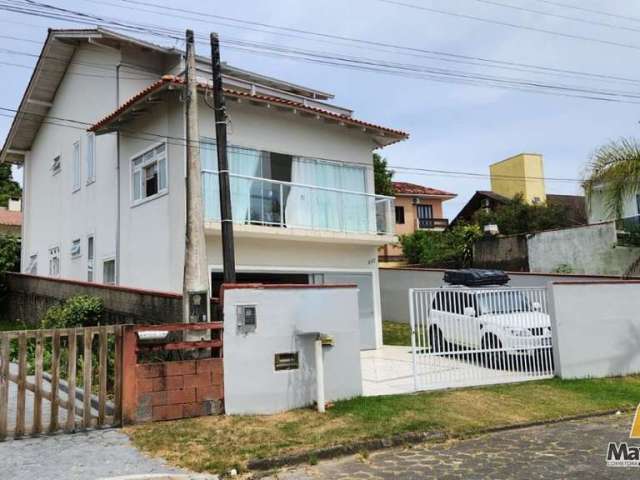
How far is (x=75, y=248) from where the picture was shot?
17.4 m

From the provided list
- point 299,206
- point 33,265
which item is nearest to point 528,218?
point 299,206

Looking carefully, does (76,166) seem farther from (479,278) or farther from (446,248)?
(446,248)

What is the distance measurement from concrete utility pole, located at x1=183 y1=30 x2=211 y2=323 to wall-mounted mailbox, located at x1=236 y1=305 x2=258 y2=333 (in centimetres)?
121

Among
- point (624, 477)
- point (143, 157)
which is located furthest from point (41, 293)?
point (624, 477)

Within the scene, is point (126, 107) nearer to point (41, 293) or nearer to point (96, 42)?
point (96, 42)

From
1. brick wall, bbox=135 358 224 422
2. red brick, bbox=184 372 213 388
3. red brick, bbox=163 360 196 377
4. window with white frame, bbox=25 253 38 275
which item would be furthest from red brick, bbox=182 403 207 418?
window with white frame, bbox=25 253 38 275

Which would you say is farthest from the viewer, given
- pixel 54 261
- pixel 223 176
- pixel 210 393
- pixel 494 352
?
pixel 54 261

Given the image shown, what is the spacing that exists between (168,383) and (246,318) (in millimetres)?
1365

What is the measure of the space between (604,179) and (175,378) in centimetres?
1064

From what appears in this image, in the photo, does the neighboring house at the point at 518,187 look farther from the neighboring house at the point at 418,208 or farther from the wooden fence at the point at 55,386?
the wooden fence at the point at 55,386

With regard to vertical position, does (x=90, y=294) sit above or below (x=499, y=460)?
above

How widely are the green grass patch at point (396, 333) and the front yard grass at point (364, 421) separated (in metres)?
6.62

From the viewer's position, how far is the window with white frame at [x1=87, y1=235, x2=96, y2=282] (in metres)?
16.0

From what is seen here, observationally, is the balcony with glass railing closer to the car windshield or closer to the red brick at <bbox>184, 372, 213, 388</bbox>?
the red brick at <bbox>184, 372, 213, 388</bbox>
